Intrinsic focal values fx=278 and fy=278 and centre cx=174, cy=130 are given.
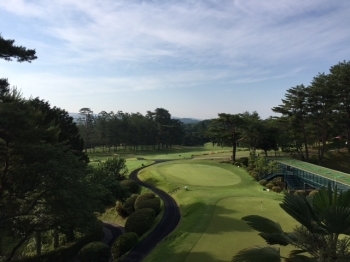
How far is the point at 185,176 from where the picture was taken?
45594 mm

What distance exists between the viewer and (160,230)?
2511 centimetres

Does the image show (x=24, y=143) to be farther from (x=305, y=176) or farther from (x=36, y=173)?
(x=305, y=176)

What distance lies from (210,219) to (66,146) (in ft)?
44.9

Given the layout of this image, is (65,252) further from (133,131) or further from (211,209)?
(133,131)

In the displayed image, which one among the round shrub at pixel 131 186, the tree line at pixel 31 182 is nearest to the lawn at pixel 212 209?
the round shrub at pixel 131 186

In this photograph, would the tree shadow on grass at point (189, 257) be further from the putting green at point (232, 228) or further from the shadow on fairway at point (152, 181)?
the shadow on fairway at point (152, 181)

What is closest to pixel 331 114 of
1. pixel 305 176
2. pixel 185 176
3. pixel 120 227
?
pixel 305 176

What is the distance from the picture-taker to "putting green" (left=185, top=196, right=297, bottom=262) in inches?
707

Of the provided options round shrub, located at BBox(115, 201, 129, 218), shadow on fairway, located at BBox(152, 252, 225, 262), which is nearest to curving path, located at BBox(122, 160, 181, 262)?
shadow on fairway, located at BBox(152, 252, 225, 262)

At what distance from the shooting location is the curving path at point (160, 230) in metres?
20.3

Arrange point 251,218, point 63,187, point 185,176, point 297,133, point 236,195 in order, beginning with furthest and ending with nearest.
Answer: point 297,133 → point 185,176 → point 236,195 → point 63,187 → point 251,218

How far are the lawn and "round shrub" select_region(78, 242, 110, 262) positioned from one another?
4.01m

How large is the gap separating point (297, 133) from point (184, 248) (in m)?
48.4

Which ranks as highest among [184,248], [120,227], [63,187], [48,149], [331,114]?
[331,114]
